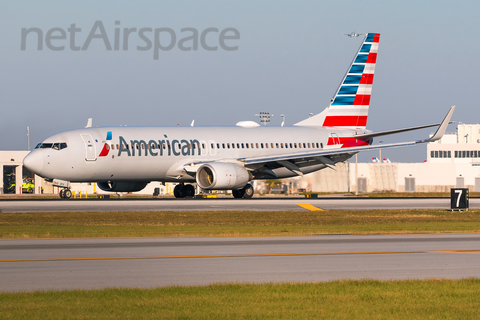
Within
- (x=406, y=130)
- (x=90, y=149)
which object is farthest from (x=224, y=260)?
(x=406, y=130)

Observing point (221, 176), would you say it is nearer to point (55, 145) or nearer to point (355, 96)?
point (55, 145)

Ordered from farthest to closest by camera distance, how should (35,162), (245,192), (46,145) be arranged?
(245,192) → (46,145) → (35,162)

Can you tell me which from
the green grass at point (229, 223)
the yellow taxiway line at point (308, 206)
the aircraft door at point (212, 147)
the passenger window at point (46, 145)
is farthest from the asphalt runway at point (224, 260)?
the aircraft door at point (212, 147)

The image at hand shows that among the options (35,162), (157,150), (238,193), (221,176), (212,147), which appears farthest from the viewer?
(238,193)

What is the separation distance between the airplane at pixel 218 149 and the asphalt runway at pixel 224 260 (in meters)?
23.0

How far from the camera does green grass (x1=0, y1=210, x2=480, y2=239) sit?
27.0 m

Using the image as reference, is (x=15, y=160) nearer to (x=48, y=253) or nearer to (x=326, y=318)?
(x=48, y=253)

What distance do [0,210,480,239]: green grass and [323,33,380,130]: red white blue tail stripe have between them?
19.2 m

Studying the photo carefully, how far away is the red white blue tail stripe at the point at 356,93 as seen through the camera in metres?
58.0

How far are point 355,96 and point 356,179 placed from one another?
116 ft

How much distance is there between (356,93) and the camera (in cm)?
5838

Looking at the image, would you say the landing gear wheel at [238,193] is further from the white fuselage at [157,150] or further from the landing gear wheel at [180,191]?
the landing gear wheel at [180,191]

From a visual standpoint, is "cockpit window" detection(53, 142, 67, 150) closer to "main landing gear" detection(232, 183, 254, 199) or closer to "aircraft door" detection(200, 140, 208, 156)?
"aircraft door" detection(200, 140, 208, 156)

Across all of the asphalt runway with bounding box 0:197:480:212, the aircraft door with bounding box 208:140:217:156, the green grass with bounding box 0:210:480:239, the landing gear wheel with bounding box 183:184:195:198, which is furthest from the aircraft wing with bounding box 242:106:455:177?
the green grass with bounding box 0:210:480:239
